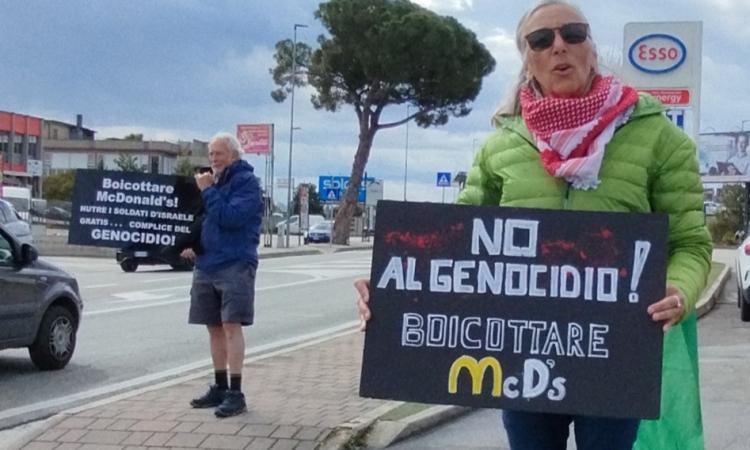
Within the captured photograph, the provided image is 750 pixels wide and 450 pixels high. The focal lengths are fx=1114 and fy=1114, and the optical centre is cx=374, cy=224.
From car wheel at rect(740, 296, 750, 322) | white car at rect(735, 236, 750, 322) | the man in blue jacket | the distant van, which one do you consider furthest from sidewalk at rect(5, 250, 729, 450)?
the distant van

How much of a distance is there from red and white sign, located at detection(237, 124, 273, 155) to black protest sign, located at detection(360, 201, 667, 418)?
46.0 m

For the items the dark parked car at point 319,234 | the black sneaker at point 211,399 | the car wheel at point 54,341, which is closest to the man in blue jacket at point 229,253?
the black sneaker at point 211,399

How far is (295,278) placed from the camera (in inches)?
991

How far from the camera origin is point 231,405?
7.02 m

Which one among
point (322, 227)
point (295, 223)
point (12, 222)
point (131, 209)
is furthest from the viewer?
point (295, 223)

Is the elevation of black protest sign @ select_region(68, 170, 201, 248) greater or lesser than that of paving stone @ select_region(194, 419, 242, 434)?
greater

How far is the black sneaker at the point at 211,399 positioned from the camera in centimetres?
732

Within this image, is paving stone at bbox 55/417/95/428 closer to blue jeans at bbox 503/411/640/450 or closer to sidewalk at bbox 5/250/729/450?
sidewalk at bbox 5/250/729/450

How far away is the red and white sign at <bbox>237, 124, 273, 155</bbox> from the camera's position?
48844 mm

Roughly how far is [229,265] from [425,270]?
4258mm

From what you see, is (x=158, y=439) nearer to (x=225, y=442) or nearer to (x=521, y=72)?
(x=225, y=442)

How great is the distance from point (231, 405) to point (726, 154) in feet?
186

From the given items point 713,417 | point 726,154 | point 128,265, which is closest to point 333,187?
point 726,154

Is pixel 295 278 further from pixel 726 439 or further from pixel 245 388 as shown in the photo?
pixel 726 439
